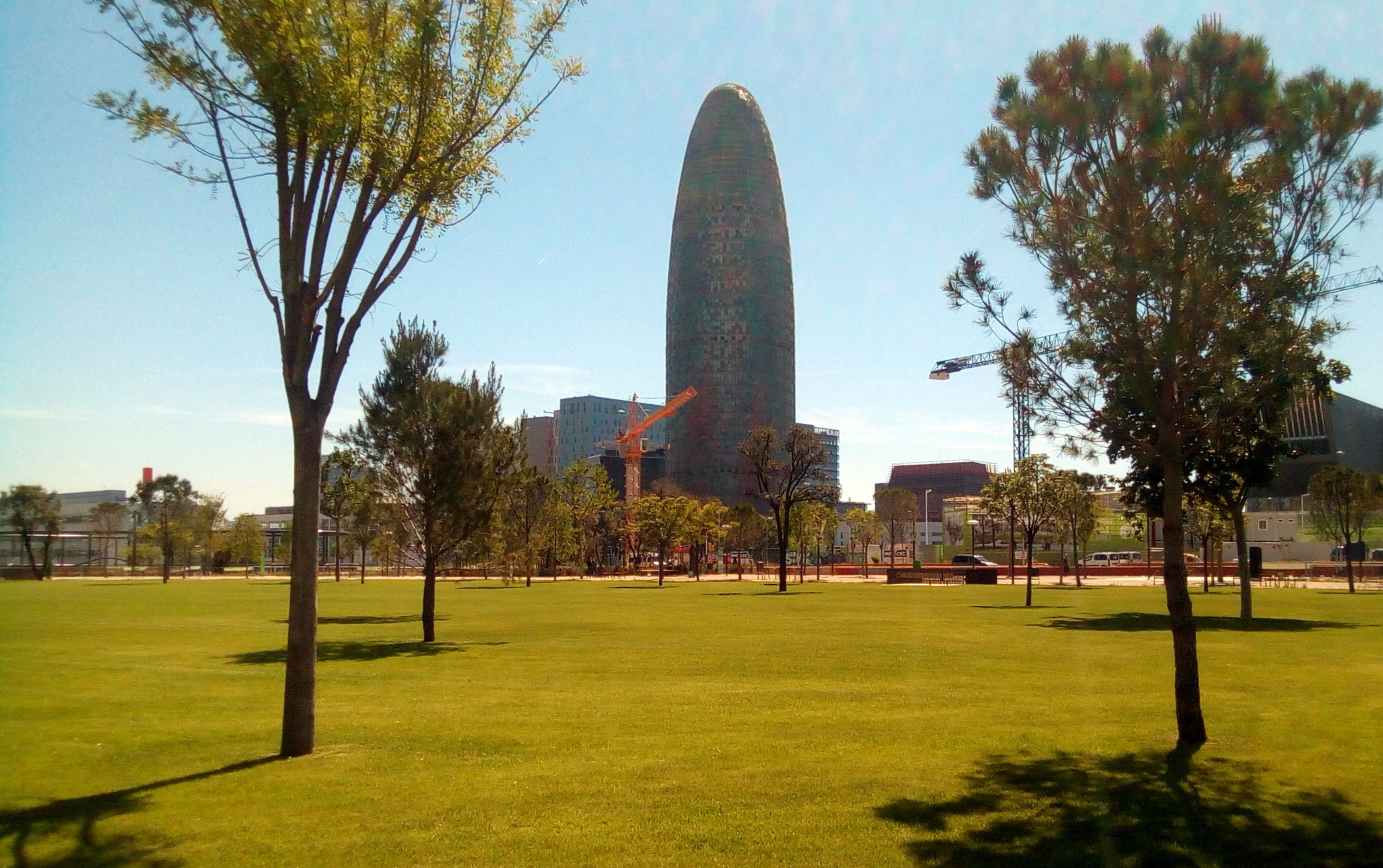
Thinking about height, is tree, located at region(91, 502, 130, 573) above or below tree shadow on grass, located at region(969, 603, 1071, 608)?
above

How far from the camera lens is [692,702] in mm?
14367

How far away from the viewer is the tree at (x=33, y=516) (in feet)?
234

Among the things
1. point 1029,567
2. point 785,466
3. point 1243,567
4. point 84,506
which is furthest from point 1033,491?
point 84,506

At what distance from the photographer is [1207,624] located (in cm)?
2897

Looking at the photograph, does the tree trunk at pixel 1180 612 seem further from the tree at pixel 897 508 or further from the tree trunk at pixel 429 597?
the tree at pixel 897 508

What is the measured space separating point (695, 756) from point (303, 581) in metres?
4.51

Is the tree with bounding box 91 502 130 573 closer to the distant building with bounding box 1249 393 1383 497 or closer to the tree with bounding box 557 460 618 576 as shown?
the tree with bounding box 557 460 618 576

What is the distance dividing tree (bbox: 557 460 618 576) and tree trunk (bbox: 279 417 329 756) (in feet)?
237

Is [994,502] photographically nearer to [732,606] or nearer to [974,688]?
[732,606]

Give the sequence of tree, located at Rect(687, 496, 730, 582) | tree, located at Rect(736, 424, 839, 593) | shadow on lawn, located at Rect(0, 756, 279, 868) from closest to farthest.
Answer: shadow on lawn, located at Rect(0, 756, 279, 868) → tree, located at Rect(736, 424, 839, 593) → tree, located at Rect(687, 496, 730, 582)

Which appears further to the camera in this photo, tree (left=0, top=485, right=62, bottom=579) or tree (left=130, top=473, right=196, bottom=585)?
tree (left=130, top=473, right=196, bottom=585)

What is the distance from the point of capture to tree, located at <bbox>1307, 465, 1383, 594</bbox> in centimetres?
5481

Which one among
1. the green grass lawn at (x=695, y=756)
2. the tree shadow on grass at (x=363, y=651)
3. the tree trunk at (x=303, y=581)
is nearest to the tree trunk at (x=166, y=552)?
the green grass lawn at (x=695, y=756)

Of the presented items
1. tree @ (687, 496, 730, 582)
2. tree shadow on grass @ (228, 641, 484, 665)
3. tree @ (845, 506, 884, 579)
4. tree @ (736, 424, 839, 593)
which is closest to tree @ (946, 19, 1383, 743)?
tree shadow on grass @ (228, 641, 484, 665)
